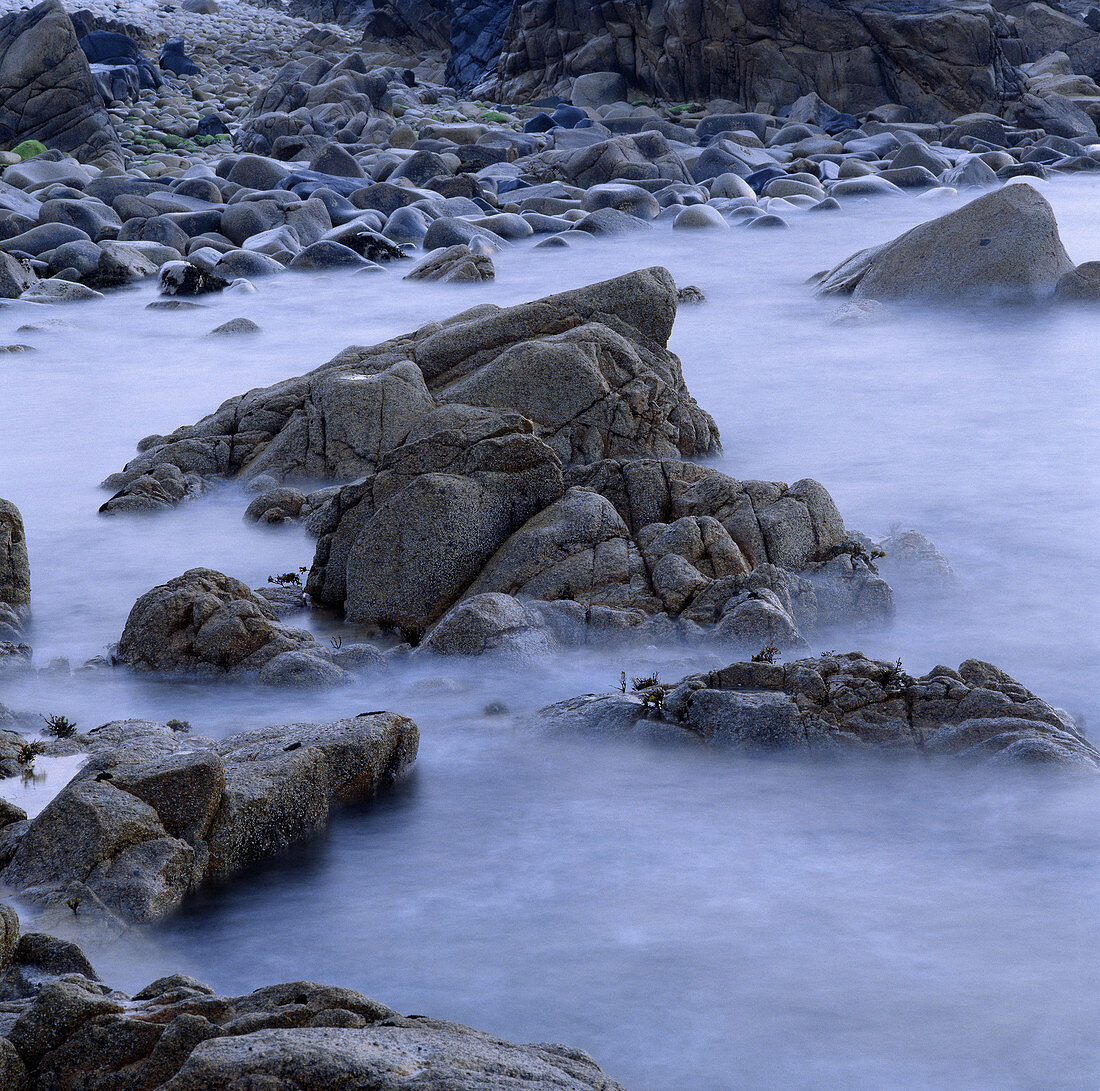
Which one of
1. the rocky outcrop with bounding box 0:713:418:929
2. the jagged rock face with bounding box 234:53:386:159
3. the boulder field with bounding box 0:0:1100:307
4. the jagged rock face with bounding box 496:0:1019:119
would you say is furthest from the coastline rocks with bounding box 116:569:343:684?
the jagged rock face with bounding box 496:0:1019:119

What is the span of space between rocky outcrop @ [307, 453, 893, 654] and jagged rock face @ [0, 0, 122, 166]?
21746 mm

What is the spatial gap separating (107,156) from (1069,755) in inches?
987

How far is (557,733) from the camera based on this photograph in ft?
18.0

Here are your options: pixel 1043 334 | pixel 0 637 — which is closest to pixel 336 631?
pixel 0 637

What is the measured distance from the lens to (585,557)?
6664 millimetres

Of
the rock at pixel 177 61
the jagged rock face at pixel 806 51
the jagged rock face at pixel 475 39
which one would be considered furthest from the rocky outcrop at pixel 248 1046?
the rock at pixel 177 61

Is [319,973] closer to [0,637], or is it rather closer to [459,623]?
[459,623]

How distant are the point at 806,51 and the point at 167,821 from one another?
98.9 feet

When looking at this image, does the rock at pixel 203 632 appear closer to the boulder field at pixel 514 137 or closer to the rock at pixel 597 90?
the boulder field at pixel 514 137

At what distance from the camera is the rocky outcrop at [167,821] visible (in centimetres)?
405

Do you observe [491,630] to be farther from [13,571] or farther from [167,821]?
[13,571]

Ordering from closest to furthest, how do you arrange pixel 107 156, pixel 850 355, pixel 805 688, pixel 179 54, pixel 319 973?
pixel 319 973 → pixel 805 688 → pixel 850 355 → pixel 107 156 → pixel 179 54

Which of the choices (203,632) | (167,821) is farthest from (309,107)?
(167,821)

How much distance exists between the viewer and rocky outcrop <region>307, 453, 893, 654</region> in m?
6.35
